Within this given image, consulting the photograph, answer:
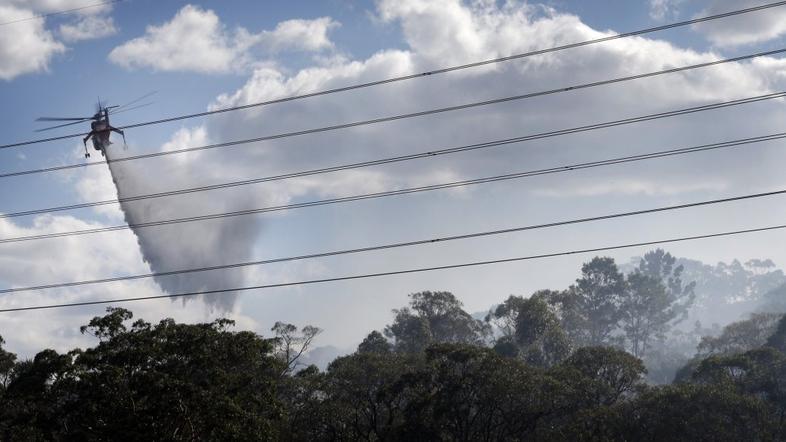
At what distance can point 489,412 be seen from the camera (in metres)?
53.2

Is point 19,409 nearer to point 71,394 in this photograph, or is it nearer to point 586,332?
point 71,394

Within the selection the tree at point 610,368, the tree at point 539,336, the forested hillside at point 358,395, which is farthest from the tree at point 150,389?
the tree at point 539,336

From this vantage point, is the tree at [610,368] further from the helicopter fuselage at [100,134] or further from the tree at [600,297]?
the tree at [600,297]

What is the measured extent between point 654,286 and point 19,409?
521 feet

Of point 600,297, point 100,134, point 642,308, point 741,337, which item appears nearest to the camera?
point 100,134

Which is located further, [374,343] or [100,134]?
[374,343]

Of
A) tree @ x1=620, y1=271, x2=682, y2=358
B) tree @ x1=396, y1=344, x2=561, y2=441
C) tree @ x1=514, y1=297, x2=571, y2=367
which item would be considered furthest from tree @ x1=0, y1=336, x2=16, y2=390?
tree @ x1=620, y1=271, x2=682, y2=358

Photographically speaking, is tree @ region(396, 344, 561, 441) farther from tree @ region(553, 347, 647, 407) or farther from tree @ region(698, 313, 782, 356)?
tree @ region(698, 313, 782, 356)

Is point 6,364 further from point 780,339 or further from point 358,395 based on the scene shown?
point 780,339

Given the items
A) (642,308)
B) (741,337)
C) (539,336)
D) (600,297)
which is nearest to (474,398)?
(539,336)

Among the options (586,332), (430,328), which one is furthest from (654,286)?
(430,328)

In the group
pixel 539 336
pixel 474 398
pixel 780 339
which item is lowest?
pixel 474 398

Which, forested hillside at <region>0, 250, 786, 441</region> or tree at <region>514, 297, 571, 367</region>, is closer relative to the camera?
forested hillside at <region>0, 250, 786, 441</region>

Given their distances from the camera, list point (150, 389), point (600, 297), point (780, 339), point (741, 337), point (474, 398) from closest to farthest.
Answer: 1. point (150, 389)
2. point (474, 398)
3. point (780, 339)
4. point (741, 337)
5. point (600, 297)
